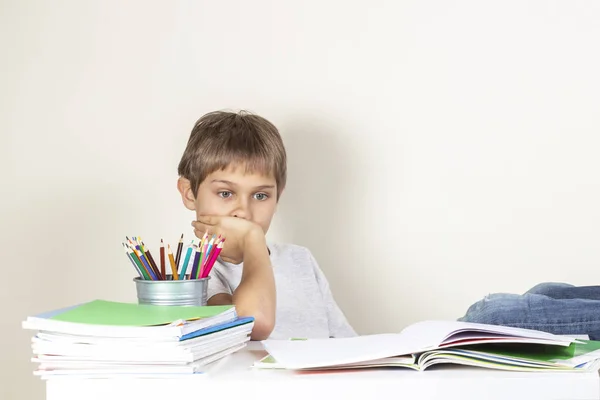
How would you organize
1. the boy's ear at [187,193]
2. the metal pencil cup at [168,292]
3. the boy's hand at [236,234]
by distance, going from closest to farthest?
1. the metal pencil cup at [168,292]
2. the boy's hand at [236,234]
3. the boy's ear at [187,193]

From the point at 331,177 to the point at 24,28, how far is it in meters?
0.99

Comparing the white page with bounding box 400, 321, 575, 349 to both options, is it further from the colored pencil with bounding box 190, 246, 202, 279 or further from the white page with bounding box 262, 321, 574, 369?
the colored pencil with bounding box 190, 246, 202, 279

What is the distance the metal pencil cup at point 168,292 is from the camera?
0.96m

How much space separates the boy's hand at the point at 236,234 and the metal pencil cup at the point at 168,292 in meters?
0.37

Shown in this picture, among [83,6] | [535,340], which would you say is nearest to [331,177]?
[83,6]

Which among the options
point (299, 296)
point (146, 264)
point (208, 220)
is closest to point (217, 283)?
point (208, 220)

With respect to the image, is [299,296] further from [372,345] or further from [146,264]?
[372,345]

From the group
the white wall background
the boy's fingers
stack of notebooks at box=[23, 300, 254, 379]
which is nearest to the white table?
stack of notebooks at box=[23, 300, 254, 379]

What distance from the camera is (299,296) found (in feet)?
5.66

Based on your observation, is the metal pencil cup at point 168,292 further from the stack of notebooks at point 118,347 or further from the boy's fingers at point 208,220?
the boy's fingers at point 208,220

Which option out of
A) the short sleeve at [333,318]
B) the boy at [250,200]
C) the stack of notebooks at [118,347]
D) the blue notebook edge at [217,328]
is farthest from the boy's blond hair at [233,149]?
the stack of notebooks at [118,347]

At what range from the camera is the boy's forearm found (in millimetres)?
1130

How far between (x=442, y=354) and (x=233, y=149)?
94cm

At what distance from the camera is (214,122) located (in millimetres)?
1729
